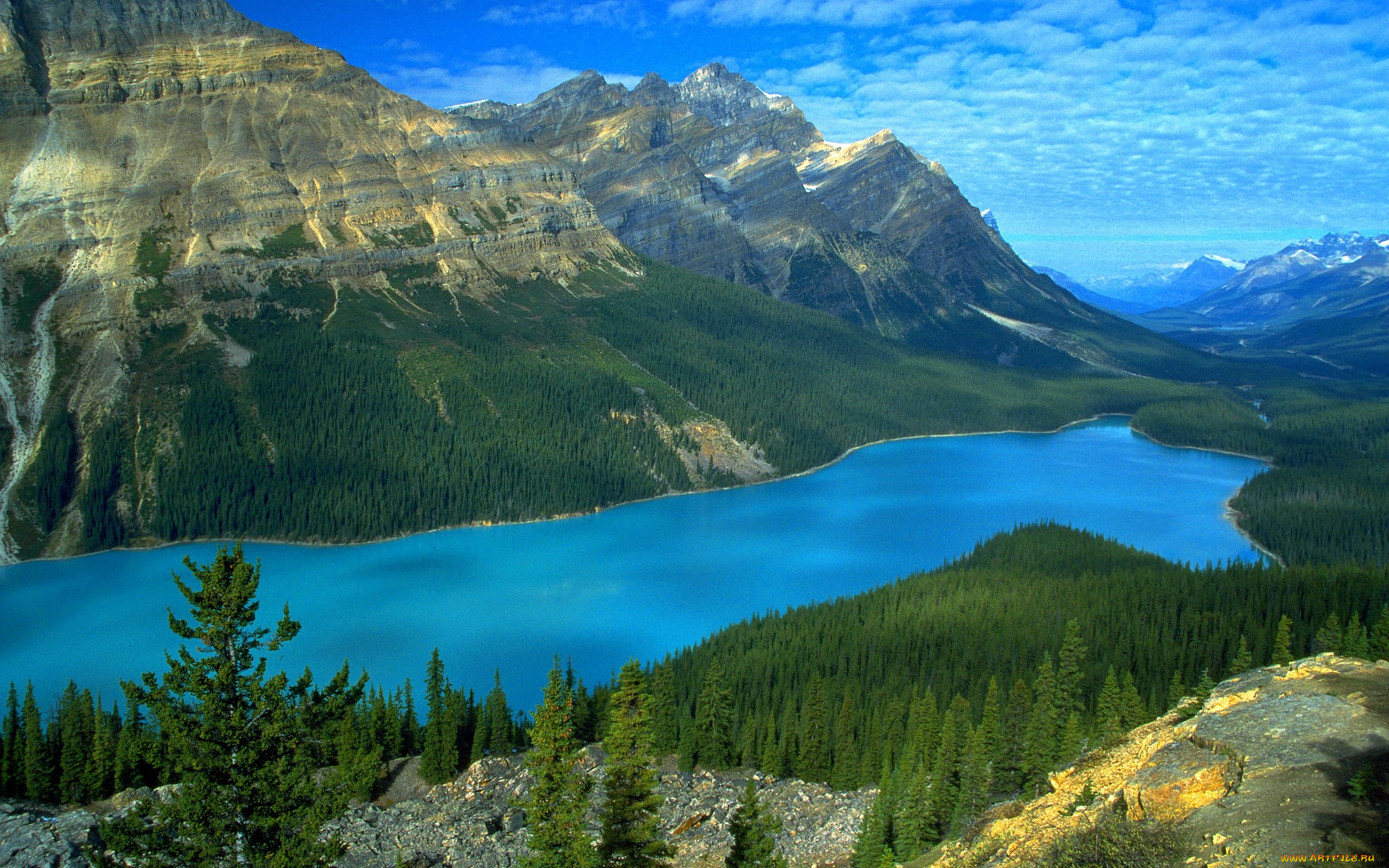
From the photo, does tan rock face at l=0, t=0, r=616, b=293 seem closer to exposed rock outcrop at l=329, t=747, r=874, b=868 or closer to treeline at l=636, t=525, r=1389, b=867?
treeline at l=636, t=525, r=1389, b=867

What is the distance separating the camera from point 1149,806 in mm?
19375

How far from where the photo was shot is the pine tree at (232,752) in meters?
18.7

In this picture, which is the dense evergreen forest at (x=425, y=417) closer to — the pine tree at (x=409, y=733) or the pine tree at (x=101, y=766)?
the pine tree at (x=409, y=733)

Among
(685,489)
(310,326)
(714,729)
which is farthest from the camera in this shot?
(685,489)

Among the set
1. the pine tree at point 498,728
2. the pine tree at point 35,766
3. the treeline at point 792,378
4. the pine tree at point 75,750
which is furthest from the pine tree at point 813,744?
the treeline at point 792,378

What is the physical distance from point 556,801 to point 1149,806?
13605 millimetres

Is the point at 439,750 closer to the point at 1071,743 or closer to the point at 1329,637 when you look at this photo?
the point at 1071,743

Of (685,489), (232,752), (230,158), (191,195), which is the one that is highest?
(230,158)

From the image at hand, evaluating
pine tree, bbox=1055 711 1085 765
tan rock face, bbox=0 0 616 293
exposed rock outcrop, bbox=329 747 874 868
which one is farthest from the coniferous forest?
tan rock face, bbox=0 0 616 293

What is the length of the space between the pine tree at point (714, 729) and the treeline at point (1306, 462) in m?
60.6

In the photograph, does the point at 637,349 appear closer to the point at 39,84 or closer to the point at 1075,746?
the point at 39,84

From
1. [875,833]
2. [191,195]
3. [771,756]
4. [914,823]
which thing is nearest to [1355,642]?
[914,823]

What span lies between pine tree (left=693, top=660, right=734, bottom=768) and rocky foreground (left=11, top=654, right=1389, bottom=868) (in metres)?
4.51

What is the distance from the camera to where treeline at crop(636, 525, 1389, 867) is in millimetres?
38969
